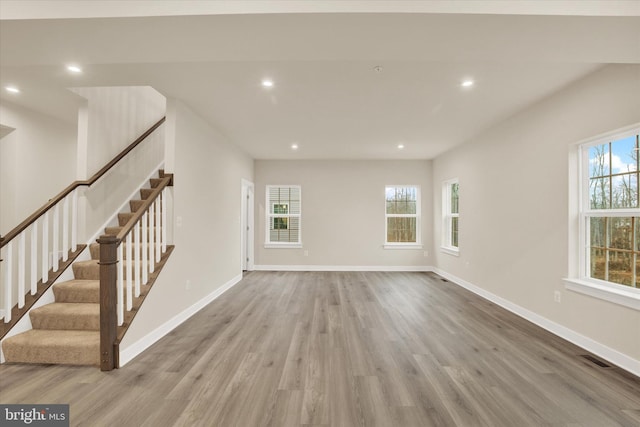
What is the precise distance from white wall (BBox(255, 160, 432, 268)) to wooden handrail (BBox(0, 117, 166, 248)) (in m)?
2.83

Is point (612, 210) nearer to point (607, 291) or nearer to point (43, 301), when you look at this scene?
A: point (607, 291)

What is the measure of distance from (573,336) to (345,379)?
2.43 meters

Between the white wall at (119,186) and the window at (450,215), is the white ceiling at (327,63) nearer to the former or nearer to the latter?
the white wall at (119,186)

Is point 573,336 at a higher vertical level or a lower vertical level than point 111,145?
lower

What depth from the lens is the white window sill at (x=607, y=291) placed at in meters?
2.24

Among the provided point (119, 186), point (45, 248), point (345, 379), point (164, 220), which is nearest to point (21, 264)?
point (45, 248)

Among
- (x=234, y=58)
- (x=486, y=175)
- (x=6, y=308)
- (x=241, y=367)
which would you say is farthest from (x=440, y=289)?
(x=6, y=308)

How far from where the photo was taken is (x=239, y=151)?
5.48 meters

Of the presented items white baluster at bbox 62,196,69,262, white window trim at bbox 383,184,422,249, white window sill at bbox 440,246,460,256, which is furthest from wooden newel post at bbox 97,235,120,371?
white window trim at bbox 383,184,422,249

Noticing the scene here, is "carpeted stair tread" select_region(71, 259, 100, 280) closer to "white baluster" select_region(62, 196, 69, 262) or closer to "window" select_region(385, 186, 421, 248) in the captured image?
"white baluster" select_region(62, 196, 69, 262)

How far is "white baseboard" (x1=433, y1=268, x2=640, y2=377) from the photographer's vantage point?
Result: 2254 mm

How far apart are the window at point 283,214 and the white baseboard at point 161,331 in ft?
8.19

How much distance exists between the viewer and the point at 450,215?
5.80m

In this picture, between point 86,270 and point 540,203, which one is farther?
point 540,203
